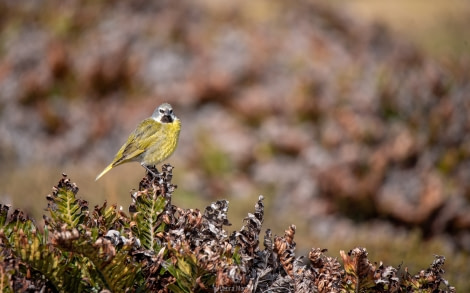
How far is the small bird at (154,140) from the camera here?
497cm

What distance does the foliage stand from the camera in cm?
278

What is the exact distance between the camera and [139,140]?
4957 mm

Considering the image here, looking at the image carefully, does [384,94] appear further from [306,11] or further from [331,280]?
[331,280]

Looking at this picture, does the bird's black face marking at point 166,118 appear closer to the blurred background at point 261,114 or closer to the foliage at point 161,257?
the foliage at point 161,257

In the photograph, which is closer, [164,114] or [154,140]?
[154,140]

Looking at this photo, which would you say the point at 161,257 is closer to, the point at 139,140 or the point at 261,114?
the point at 139,140

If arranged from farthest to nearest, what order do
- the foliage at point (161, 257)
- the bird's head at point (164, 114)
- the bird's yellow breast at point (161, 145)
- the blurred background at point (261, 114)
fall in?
the blurred background at point (261, 114)
the bird's head at point (164, 114)
the bird's yellow breast at point (161, 145)
the foliage at point (161, 257)

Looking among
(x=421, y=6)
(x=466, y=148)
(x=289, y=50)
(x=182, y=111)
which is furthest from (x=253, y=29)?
(x=421, y=6)

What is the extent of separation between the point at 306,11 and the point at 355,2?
9.01 m

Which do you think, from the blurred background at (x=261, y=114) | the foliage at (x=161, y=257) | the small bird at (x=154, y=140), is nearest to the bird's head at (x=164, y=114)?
the small bird at (x=154, y=140)

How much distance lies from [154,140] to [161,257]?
6.95 feet

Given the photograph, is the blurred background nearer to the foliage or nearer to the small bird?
the small bird

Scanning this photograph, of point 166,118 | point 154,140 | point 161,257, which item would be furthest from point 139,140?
point 161,257

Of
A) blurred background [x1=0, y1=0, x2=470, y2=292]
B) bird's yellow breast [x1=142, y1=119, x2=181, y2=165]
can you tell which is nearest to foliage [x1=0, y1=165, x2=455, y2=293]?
bird's yellow breast [x1=142, y1=119, x2=181, y2=165]
